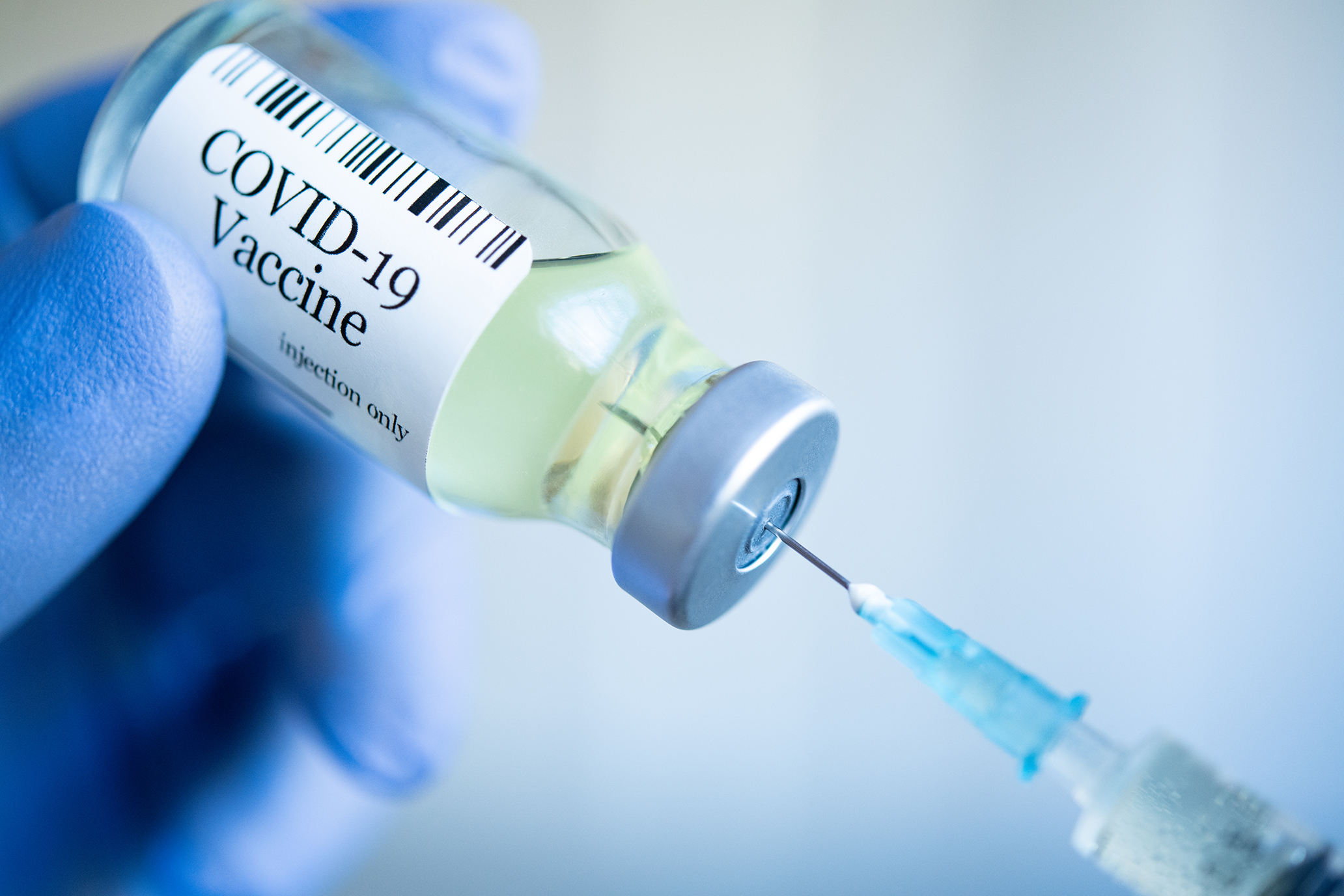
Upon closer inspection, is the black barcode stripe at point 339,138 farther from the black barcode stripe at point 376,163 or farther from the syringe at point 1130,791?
the syringe at point 1130,791

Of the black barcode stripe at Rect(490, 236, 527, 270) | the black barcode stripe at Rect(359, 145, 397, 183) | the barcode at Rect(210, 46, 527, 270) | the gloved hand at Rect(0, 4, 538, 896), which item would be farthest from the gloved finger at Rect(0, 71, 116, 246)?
the black barcode stripe at Rect(490, 236, 527, 270)

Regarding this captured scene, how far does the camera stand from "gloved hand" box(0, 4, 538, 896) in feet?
2.95

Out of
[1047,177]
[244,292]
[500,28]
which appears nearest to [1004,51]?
[1047,177]

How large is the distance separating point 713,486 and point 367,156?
304 millimetres

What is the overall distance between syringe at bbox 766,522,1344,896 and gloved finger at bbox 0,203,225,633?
468 mm

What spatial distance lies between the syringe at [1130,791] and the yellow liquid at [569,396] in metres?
0.18

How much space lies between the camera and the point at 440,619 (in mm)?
994

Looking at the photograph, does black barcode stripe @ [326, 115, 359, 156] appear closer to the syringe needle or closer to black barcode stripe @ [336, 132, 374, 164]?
black barcode stripe @ [336, 132, 374, 164]

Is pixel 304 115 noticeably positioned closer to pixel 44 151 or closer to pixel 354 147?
pixel 354 147

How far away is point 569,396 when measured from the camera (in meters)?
0.60

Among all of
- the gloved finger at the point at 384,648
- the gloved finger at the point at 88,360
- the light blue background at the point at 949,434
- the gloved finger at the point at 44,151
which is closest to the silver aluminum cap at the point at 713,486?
the gloved finger at the point at 88,360

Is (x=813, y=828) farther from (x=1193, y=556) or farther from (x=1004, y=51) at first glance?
(x=1004, y=51)

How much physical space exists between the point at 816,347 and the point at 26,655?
86 cm

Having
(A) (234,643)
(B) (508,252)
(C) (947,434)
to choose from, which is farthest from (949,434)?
→ (A) (234,643)
